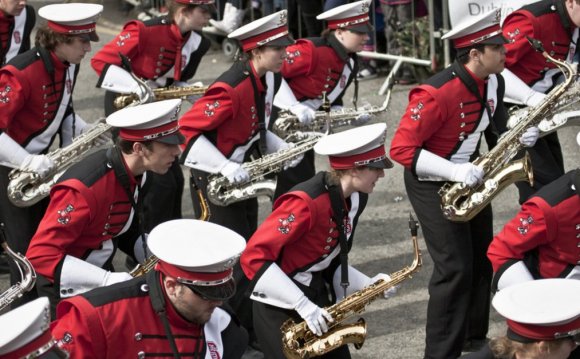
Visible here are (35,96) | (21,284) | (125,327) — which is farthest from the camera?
(35,96)

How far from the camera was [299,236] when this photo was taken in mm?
7047

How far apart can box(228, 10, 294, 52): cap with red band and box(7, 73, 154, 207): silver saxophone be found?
44.6 inches

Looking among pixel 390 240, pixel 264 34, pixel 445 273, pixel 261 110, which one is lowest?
pixel 390 240

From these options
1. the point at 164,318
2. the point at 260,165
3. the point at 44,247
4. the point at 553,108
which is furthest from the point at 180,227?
the point at 553,108

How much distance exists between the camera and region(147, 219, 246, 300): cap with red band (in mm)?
5555

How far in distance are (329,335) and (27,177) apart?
2.58 metres

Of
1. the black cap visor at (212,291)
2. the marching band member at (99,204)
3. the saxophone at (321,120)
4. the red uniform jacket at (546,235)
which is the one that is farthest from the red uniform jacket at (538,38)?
the black cap visor at (212,291)

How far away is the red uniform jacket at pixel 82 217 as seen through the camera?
271 inches

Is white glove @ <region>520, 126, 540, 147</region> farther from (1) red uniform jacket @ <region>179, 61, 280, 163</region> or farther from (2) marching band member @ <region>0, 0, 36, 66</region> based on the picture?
(2) marching band member @ <region>0, 0, 36, 66</region>

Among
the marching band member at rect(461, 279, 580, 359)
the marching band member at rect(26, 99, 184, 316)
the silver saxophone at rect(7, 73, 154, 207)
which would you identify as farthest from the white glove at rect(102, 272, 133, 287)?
the marching band member at rect(461, 279, 580, 359)

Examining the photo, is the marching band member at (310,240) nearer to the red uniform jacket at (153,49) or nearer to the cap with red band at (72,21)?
the cap with red band at (72,21)

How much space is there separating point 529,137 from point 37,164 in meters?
3.16

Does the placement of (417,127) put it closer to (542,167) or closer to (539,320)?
(542,167)

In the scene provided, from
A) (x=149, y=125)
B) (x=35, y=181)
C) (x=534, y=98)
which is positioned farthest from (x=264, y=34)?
(x=149, y=125)
